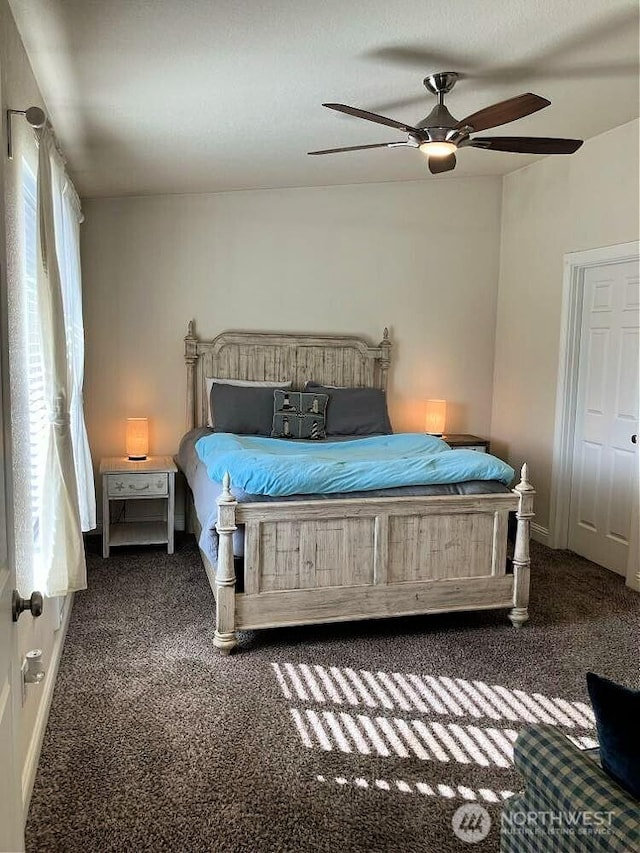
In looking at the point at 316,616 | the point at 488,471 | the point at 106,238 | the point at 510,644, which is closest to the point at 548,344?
the point at 488,471

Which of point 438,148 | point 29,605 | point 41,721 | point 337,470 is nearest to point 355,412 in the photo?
point 337,470

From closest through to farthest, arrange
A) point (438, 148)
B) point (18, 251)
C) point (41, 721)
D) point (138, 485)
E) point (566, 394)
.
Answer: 1. point (18, 251)
2. point (41, 721)
3. point (438, 148)
4. point (138, 485)
5. point (566, 394)

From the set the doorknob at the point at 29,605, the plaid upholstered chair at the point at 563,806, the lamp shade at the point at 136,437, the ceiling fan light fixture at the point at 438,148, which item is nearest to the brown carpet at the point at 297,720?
the plaid upholstered chair at the point at 563,806

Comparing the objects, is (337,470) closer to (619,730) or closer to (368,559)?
(368,559)

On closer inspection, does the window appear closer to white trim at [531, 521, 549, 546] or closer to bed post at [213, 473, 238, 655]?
bed post at [213, 473, 238, 655]

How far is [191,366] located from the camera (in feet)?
17.0

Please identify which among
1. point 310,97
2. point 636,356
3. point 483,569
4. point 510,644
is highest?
point 310,97

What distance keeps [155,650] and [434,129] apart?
2.64 metres

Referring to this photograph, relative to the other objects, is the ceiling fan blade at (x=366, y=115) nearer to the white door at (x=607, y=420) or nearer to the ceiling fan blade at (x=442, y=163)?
the ceiling fan blade at (x=442, y=163)

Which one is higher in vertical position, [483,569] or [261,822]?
[483,569]

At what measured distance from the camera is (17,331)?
80.2 inches

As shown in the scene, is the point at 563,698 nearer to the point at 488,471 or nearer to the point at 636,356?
the point at 488,471

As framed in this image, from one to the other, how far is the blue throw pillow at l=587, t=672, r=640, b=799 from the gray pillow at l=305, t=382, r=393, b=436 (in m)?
3.72

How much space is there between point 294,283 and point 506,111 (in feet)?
8.88
